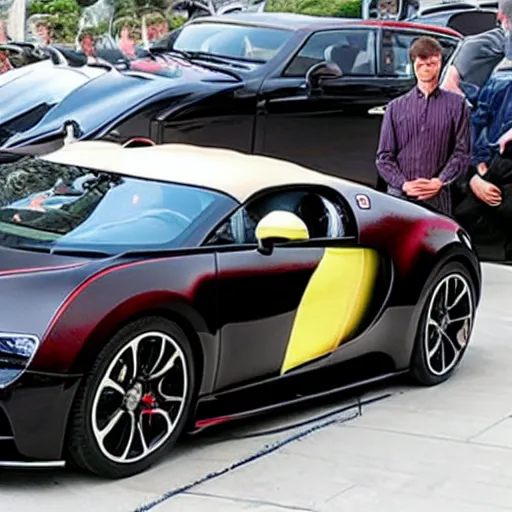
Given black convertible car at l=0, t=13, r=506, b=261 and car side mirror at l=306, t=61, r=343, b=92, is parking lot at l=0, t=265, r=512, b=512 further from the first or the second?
car side mirror at l=306, t=61, r=343, b=92

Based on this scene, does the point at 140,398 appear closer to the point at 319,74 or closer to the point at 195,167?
the point at 195,167

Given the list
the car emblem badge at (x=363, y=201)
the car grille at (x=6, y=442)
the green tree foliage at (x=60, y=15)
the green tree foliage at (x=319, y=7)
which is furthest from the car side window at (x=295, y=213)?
the green tree foliage at (x=60, y=15)

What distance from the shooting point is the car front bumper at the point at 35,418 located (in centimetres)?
429

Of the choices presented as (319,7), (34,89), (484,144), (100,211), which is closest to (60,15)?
(319,7)

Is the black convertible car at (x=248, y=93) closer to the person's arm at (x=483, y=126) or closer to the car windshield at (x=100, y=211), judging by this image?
the person's arm at (x=483, y=126)

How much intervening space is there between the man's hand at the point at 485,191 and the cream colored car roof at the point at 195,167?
15.5ft

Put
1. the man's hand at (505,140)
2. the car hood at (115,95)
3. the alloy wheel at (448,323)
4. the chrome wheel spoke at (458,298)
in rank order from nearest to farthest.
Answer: the alloy wheel at (448,323) < the chrome wheel spoke at (458,298) < the car hood at (115,95) < the man's hand at (505,140)

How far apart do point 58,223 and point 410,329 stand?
1.94 m

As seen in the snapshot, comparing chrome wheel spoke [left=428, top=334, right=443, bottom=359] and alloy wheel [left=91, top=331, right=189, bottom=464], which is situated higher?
alloy wheel [left=91, top=331, right=189, bottom=464]

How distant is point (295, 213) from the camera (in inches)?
223

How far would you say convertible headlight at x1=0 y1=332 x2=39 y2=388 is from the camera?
169 inches

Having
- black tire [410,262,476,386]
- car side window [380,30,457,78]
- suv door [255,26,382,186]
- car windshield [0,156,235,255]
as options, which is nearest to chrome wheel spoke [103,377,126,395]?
car windshield [0,156,235,255]

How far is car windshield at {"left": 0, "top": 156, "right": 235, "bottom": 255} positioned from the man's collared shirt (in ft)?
9.02

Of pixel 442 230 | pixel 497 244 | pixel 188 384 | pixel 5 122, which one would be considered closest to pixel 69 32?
pixel 5 122
